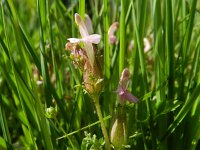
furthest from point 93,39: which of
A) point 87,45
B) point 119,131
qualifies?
point 119,131

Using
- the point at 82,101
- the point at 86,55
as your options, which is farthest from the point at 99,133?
the point at 86,55

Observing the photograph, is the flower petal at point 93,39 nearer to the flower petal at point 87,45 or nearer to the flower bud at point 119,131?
the flower petal at point 87,45

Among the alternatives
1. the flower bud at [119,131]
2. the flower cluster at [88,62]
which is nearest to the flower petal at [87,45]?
the flower cluster at [88,62]

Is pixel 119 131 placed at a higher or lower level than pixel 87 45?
lower

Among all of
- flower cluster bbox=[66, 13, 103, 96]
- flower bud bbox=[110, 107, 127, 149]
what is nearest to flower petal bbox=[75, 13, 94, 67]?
flower cluster bbox=[66, 13, 103, 96]

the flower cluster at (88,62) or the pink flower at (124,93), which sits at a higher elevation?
the flower cluster at (88,62)

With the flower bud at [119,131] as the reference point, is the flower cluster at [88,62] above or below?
above

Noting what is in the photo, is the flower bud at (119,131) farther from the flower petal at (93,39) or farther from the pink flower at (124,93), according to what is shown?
the flower petal at (93,39)

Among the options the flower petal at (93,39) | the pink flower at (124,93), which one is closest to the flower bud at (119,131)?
the pink flower at (124,93)

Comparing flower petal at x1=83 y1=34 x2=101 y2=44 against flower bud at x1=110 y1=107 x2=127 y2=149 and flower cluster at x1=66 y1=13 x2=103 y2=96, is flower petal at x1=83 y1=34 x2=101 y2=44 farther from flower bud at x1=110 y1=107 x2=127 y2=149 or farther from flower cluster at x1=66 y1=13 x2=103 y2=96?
flower bud at x1=110 y1=107 x2=127 y2=149

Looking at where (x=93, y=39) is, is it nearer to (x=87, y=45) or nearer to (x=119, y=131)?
(x=87, y=45)

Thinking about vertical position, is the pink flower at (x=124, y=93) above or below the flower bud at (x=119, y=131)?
above

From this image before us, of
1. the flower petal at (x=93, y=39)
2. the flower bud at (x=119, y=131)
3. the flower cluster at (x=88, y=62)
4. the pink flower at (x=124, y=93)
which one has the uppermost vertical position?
the flower petal at (x=93, y=39)
